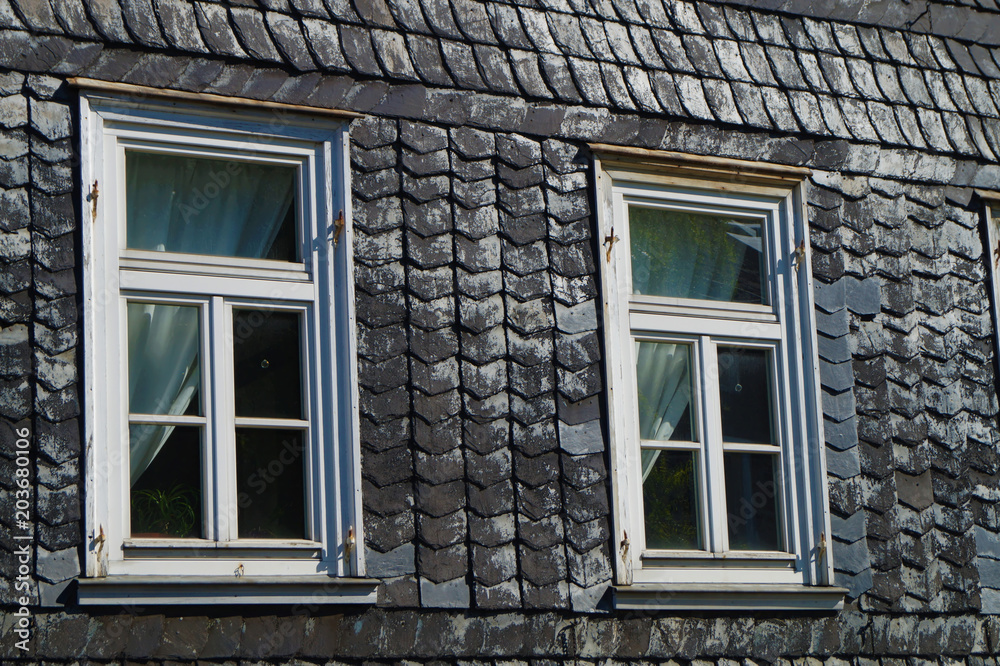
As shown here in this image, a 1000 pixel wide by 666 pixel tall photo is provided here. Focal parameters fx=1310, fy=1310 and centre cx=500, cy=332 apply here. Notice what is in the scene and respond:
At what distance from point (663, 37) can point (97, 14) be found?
2.45 m

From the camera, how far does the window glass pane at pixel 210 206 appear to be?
16.5 feet

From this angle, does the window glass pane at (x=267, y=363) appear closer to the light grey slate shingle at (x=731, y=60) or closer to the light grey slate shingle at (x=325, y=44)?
the light grey slate shingle at (x=325, y=44)

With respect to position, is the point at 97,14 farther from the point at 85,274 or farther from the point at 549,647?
the point at 549,647

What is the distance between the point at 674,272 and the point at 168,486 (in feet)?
7.74

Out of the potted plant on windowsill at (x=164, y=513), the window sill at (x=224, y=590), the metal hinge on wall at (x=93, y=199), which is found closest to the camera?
the window sill at (x=224, y=590)

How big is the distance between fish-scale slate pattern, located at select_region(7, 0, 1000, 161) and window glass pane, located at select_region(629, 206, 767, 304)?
0.46m

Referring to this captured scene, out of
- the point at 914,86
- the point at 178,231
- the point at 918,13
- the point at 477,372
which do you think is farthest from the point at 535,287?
the point at 918,13

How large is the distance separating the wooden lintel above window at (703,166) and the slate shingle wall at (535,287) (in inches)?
3.9

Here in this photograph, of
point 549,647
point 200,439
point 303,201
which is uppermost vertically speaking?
point 303,201

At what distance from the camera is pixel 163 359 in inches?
192

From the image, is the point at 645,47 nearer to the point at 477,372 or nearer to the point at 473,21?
the point at 473,21

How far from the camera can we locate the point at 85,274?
4711mm

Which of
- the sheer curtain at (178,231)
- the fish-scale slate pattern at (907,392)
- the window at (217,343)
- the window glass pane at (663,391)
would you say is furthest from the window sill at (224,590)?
the fish-scale slate pattern at (907,392)

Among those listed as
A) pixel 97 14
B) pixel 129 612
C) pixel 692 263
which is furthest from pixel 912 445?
pixel 97 14
